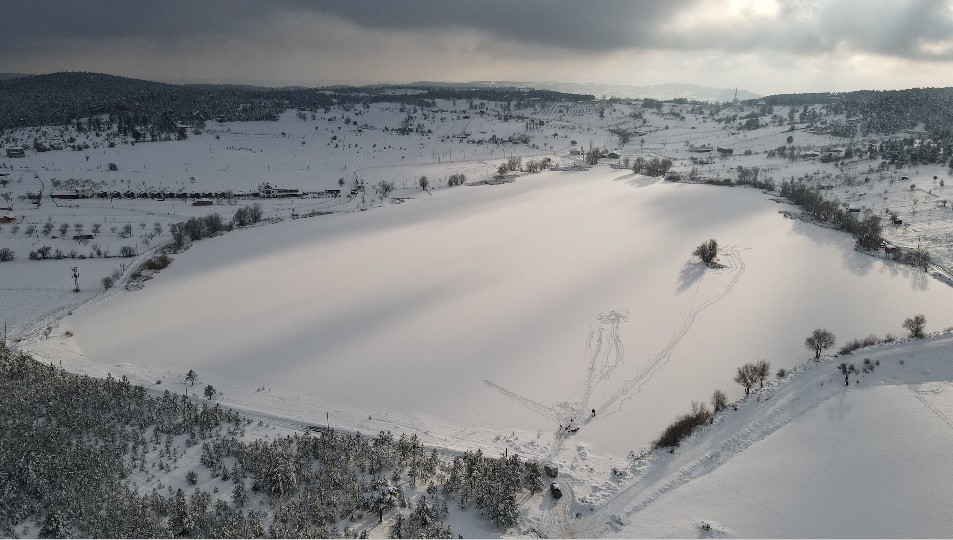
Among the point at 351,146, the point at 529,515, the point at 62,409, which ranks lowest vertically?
the point at 529,515

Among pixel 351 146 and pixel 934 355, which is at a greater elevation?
pixel 351 146

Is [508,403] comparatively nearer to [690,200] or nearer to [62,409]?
[62,409]

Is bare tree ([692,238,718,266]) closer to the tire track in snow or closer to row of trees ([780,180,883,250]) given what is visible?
the tire track in snow

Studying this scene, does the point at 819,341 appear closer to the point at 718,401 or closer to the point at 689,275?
the point at 718,401

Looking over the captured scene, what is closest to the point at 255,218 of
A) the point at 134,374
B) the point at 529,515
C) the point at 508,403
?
the point at 134,374

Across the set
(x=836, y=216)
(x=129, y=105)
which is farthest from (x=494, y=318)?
(x=129, y=105)

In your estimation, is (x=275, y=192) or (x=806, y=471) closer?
(x=806, y=471)
